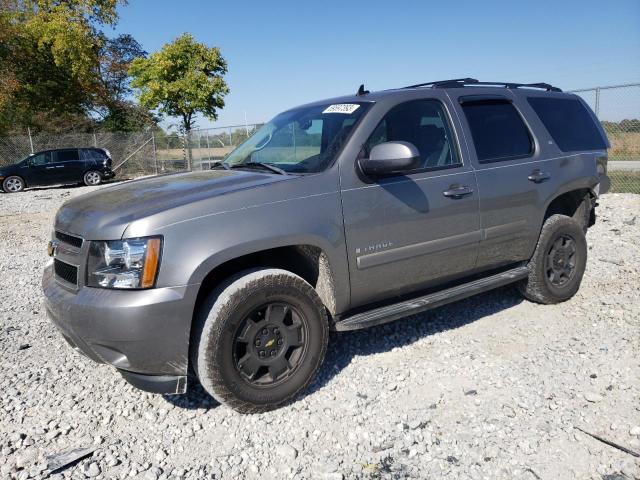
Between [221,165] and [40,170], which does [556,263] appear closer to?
[221,165]

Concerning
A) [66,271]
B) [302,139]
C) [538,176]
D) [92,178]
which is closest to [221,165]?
[302,139]

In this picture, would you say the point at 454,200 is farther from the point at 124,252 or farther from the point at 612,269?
the point at 612,269

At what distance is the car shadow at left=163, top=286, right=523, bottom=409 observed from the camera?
3295mm

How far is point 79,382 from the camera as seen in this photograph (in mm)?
3428

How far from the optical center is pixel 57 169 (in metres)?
18.6

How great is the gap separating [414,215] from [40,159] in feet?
61.6

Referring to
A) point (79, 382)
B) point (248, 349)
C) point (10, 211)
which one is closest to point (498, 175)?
point (248, 349)

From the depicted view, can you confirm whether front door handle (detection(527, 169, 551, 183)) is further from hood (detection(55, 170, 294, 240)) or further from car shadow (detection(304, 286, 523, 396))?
hood (detection(55, 170, 294, 240))

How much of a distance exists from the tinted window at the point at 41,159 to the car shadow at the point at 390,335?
17.9m

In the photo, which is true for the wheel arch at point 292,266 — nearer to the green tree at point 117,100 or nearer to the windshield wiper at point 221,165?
the windshield wiper at point 221,165

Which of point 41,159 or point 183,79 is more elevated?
point 183,79

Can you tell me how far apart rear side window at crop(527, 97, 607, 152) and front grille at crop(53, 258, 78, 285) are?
3952 mm


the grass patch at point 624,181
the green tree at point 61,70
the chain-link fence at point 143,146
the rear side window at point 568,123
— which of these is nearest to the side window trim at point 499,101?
the rear side window at point 568,123

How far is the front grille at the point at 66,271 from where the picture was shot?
9.43ft
